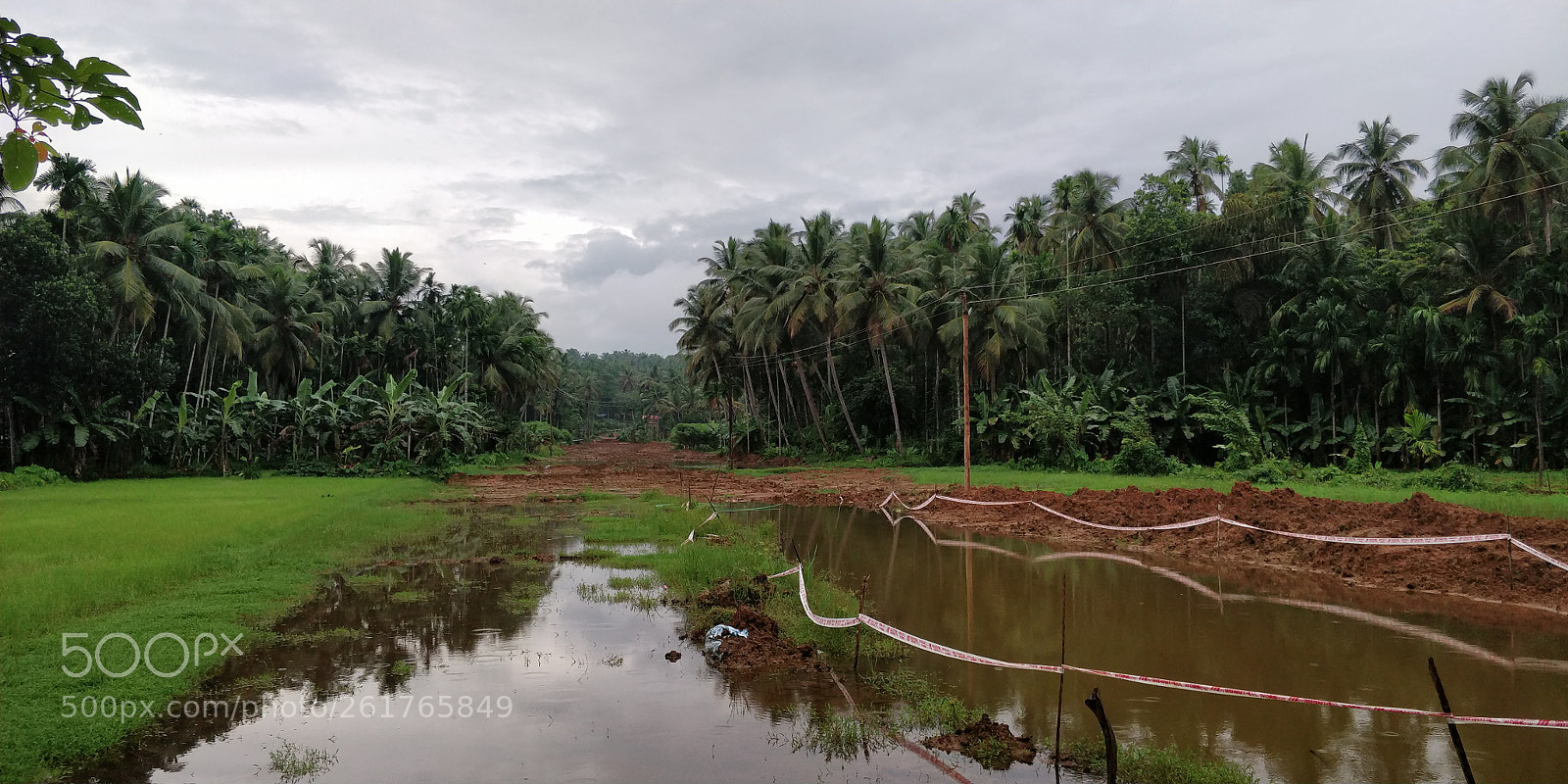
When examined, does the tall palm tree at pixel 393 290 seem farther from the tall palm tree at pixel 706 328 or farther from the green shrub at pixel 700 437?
the green shrub at pixel 700 437

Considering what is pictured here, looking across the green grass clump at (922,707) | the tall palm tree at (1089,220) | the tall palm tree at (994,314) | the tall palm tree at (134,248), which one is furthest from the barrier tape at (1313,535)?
the tall palm tree at (134,248)

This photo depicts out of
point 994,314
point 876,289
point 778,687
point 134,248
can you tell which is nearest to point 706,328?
point 876,289

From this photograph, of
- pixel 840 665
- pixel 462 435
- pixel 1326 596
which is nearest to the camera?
pixel 840 665

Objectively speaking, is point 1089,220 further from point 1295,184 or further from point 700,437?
point 700,437

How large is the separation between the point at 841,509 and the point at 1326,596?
495 inches

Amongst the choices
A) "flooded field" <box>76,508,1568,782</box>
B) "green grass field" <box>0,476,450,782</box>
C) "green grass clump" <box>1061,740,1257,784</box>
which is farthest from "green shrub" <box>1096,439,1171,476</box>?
"green grass clump" <box>1061,740,1257,784</box>

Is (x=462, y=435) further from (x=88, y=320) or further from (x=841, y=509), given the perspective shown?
(x=841, y=509)

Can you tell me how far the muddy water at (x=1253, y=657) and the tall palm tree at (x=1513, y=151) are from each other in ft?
81.9

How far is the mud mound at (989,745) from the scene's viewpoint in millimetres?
5742

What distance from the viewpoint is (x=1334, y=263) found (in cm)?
2972

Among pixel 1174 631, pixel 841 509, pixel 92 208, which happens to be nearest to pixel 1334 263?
pixel 841 509

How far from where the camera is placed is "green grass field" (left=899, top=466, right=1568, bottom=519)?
15166mm

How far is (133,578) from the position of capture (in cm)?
950
